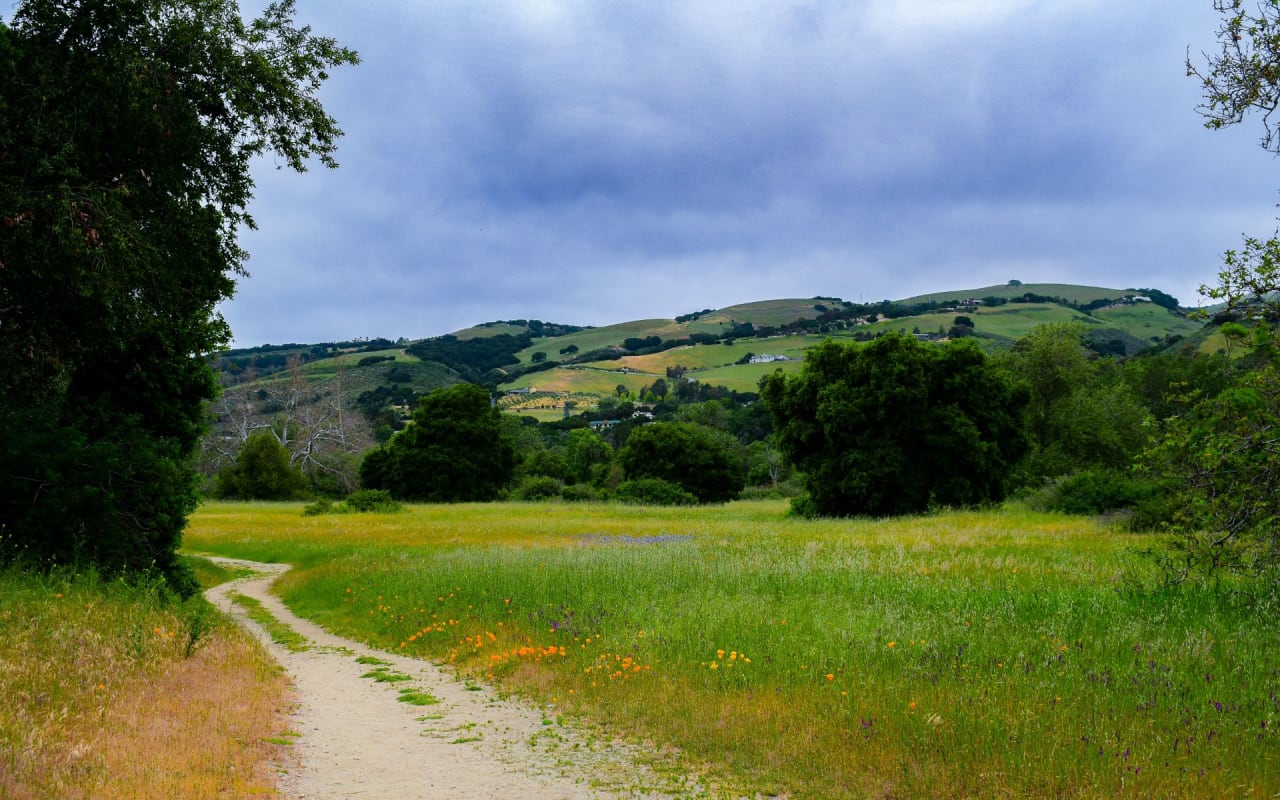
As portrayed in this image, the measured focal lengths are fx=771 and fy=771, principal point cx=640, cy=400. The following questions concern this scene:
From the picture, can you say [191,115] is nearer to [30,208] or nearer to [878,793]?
[30,208]

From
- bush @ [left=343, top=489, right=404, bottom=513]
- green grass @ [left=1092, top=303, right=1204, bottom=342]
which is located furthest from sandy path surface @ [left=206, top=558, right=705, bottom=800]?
green grass @ [left=1092, top=303, right=1204, bottom=342]

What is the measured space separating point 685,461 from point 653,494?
871cm

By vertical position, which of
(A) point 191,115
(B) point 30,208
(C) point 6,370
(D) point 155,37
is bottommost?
(C) point 6,370

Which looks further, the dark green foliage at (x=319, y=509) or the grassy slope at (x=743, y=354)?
the grassy slope at (x=743, y=354)

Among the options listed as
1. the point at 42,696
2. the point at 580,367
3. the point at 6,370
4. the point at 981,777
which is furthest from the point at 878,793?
the point at 580,367

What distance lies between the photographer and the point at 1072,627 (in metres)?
10.4

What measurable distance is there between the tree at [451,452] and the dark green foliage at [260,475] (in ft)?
29.8

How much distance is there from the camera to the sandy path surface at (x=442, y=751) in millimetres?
6820

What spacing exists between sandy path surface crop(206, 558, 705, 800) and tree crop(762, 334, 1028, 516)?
31072mm

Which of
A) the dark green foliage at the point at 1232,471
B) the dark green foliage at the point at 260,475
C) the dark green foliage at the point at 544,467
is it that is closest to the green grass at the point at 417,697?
the dark green foliage at the point at 1232,471

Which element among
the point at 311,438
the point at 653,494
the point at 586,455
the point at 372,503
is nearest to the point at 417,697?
the point at 372,503

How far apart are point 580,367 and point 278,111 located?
184m

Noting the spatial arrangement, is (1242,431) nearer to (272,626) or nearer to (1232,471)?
(1232,471)

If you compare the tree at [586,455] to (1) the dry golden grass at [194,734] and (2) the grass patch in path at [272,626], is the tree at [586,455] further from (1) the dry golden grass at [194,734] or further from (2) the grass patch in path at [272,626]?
(1) the dry golden grass at [194,734]
